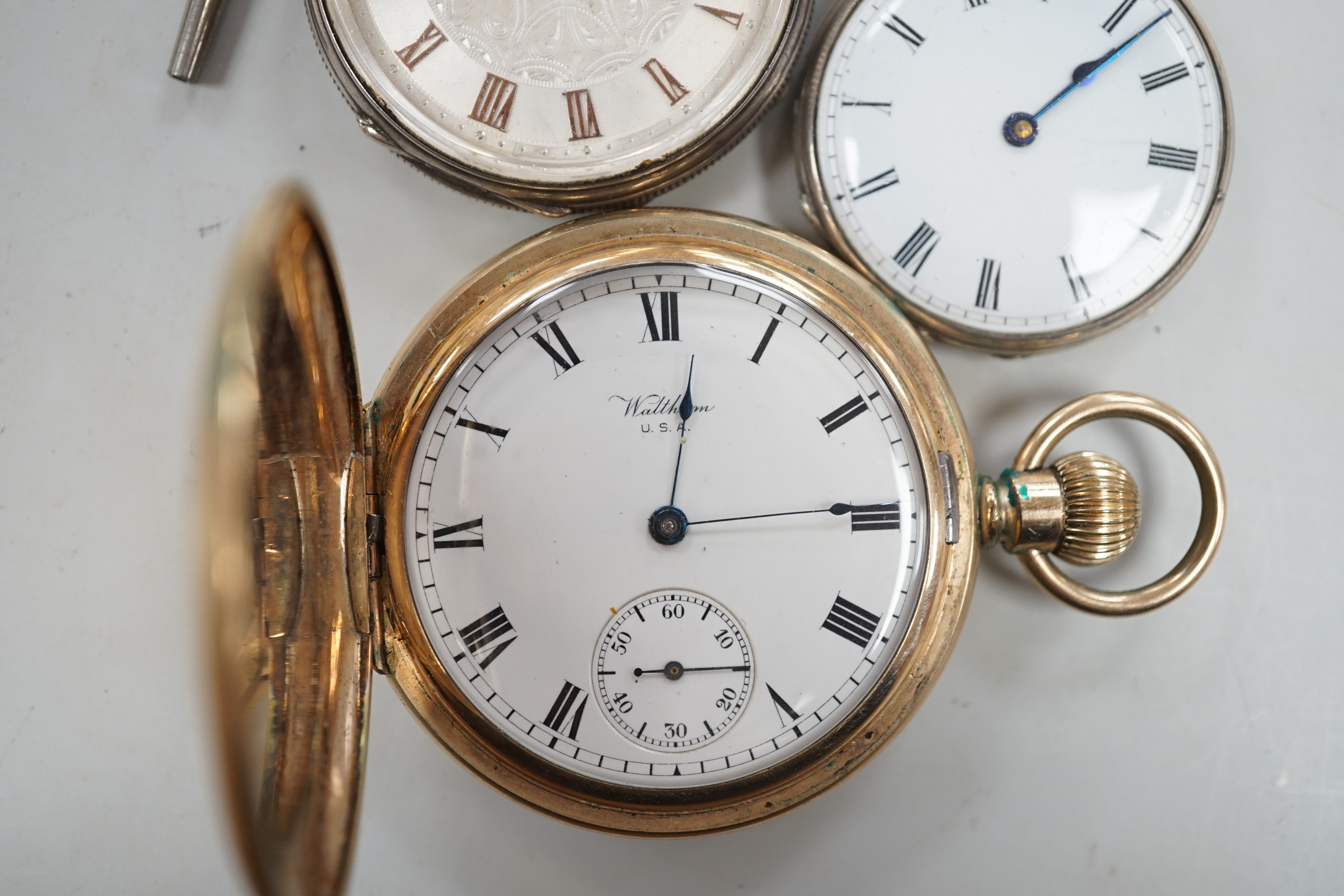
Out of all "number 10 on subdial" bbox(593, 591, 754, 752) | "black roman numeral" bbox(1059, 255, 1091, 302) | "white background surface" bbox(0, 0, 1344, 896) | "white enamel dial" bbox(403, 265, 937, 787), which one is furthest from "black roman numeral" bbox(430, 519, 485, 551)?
"black roman numeral" bbox(1059, 255, 1091, 302)

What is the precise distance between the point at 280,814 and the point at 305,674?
0.09m

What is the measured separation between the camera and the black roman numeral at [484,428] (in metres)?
0.76

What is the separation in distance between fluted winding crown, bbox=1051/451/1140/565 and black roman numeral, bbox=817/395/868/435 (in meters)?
0.21

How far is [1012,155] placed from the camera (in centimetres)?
84

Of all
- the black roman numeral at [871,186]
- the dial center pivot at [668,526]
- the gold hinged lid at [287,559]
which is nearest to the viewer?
the gold hinged lid at [287,559]

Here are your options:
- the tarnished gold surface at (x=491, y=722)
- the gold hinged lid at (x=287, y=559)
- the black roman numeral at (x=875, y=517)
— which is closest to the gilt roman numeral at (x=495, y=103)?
the tarnished gold surface at (x=491, y=722)

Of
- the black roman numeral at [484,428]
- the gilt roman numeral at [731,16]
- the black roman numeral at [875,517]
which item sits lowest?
the black roman numeral at [875,517]

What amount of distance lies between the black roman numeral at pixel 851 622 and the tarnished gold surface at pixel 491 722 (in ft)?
0.11

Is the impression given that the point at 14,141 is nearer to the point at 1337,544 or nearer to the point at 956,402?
the point at 956,402

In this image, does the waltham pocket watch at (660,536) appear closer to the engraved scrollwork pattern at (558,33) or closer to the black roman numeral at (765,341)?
the black roman numeral at (765,341)

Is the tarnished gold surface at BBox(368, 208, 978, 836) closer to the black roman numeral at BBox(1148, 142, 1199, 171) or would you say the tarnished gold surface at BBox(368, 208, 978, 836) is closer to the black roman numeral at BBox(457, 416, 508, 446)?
the black roman numeral at BBox(457, 416, 508, 446)

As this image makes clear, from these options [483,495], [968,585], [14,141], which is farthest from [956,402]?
[14,141]

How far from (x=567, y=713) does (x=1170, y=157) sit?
74cm

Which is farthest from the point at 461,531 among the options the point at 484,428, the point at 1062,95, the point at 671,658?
the point at 1062,95
